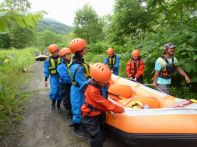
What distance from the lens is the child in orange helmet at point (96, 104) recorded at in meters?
4.28

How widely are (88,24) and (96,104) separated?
3149 centimetres

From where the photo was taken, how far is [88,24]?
116 ft

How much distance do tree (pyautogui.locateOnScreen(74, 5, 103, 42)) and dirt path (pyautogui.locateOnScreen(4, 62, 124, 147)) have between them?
88.3ft

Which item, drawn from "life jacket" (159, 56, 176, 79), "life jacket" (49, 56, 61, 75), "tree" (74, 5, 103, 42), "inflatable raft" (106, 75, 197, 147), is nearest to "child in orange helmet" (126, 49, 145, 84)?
"life jacket" (159, 56, 176, 79)

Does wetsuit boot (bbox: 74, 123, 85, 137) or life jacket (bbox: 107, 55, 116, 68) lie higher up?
life jacket (bbox: 107, 55, 116, 68)

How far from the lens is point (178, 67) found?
643 centimetres

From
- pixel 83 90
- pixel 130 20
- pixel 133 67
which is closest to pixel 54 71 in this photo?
pixel 133 67

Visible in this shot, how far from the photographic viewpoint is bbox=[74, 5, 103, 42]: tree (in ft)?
113

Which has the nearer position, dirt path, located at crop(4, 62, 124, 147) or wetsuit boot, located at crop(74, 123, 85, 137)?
dirt path, located at crop(4, 62, 124, 147)

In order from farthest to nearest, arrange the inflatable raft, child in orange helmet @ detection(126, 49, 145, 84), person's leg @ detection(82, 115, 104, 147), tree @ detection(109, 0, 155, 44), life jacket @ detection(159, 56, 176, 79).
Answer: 1. tree @ detection(109, 0, 155, 44)
2. child in orange helmet @ detection(126, 49, 145, 84)
3. life jacket @ detection(159, 56, 176, 79)
4. person's leg @ detection(82, 115, 104, 147)
5. the inflatable raft

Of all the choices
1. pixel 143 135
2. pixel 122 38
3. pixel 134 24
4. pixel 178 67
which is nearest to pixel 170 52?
pixel 178 67

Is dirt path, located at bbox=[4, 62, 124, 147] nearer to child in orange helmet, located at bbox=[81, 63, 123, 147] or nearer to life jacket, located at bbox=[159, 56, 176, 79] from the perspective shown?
child in orange helmet, located at bbox=[81, 63, 123, 147]

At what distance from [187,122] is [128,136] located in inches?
33.0

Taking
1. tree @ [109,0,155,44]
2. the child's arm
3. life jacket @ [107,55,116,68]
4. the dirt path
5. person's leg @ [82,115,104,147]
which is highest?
tree @ [109,0,155,44]
